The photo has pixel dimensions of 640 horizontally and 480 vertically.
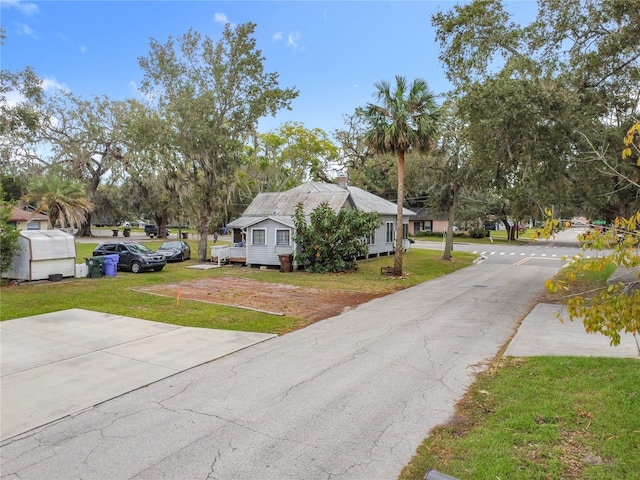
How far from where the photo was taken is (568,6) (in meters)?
13.3

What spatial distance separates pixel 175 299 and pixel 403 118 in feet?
40.6

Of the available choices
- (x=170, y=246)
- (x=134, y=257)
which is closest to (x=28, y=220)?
(x=170, y=246)

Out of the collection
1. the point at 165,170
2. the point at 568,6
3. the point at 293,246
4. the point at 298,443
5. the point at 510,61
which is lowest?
the point at 298,443

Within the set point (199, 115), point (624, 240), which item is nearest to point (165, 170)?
point (199, 115)

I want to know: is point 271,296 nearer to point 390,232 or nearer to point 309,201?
point 309,201

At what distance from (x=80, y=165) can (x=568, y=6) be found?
4574 cm

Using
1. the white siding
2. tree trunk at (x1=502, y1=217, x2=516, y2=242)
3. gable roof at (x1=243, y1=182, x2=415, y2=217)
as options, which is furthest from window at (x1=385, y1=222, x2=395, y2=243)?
tree trunk at (x1=502, y1=217, x2=516, y2=242)

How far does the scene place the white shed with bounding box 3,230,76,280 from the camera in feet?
56.2

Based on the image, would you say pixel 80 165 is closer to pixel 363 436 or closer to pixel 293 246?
pixel 293 246

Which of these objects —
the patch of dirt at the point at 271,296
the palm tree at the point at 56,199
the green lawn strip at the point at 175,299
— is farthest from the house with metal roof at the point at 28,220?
the patch of dirt at the point at 271,296

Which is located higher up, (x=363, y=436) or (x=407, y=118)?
(x=407, y=118)

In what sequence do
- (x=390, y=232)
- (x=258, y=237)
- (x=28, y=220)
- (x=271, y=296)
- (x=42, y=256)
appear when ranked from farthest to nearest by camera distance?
(x=28, y=220), (x=390, y=232), (x=258, y=237), (x=42, y=256), (x=271, y=296)

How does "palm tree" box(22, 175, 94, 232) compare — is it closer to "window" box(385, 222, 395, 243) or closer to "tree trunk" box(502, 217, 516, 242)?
"window" box(385, 222, 395, 243)

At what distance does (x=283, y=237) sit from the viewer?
921 inches
